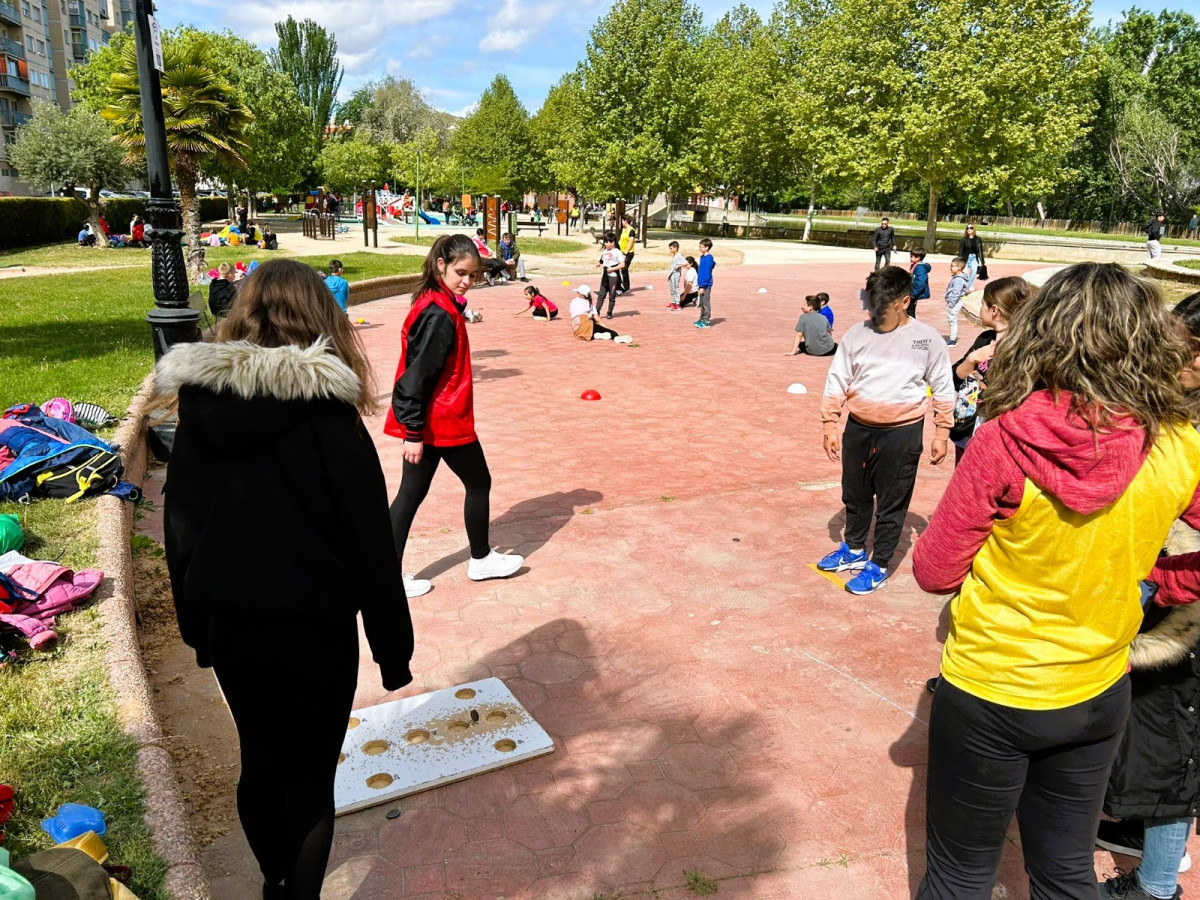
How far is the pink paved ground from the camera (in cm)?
290

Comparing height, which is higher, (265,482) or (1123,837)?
(265,482)

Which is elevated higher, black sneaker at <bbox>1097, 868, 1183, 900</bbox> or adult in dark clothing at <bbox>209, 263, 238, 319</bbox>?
adult in dark clothing at <bbox>209, 263, 238, 319</bbox>

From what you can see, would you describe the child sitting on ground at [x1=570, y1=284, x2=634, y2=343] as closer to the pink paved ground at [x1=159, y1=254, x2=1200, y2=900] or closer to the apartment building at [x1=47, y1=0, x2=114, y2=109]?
the pink paved ground at [x1=159, y1=254, x2=1200, y2=900]

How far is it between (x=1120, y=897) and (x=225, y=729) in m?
3.53

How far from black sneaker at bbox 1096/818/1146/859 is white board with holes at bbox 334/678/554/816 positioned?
2.04m

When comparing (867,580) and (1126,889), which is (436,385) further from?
(1126,889)

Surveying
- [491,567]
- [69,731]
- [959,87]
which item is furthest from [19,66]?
[69,731]

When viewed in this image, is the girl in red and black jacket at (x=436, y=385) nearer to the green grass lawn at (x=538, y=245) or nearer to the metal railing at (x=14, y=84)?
the green grass lawn at (x=538, y=245)

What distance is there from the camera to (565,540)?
18.8 feet

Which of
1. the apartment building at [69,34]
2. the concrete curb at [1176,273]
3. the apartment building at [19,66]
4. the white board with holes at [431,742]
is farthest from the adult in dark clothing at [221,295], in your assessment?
the apartment building at [69,34]

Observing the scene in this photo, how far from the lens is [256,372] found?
1954 mm

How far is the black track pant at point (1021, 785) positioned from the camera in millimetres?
1972

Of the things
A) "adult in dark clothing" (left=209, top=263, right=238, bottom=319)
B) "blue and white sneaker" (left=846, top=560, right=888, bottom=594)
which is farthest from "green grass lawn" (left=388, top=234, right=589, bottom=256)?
"blue and white sneaker" (left=846, top=560, right=888, bottom=594)

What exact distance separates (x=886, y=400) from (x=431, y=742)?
2.96 meters
